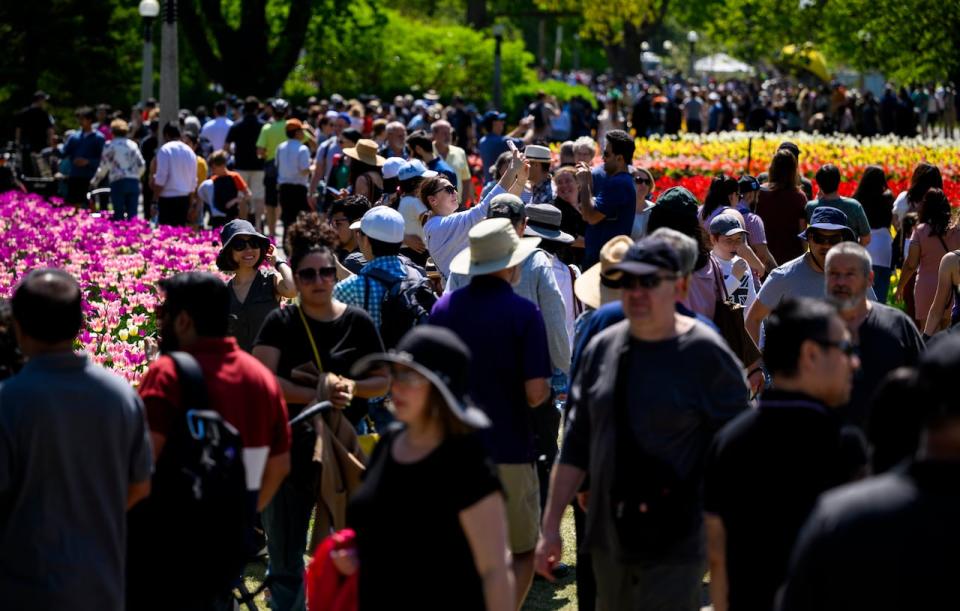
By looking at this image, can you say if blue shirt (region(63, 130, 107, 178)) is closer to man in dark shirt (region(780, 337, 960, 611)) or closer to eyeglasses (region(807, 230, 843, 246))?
eyeglasses (region(807, 230, 843, 246))

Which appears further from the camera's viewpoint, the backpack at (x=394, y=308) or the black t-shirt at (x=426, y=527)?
the backpack at (x=394, y=308)

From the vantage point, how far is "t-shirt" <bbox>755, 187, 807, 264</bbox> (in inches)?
468

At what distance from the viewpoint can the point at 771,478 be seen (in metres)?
4.32

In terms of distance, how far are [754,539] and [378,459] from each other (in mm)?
1092

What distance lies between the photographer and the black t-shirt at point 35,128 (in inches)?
981

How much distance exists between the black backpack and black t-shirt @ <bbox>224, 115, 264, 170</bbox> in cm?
1593

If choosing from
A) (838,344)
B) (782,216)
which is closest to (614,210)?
(782,216)

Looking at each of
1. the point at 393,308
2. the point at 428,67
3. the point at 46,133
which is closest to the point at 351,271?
the point at 393,308

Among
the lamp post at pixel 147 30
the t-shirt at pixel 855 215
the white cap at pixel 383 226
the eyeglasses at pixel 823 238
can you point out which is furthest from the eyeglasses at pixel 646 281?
the lamp post at pixel 147 30

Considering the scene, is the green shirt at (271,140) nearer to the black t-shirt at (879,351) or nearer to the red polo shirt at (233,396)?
the black t-shirt at (879,351)

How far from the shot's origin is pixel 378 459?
14.7 feet

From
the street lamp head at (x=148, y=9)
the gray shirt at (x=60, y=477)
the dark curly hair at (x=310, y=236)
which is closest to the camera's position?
the gray shirt at (x=60, y=477)

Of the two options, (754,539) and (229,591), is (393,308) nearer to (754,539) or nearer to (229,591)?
(229,591)

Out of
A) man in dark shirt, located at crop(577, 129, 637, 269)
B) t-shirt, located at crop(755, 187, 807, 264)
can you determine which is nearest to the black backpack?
man in dark shirt, located at crop(577, 129, 637, 269)
